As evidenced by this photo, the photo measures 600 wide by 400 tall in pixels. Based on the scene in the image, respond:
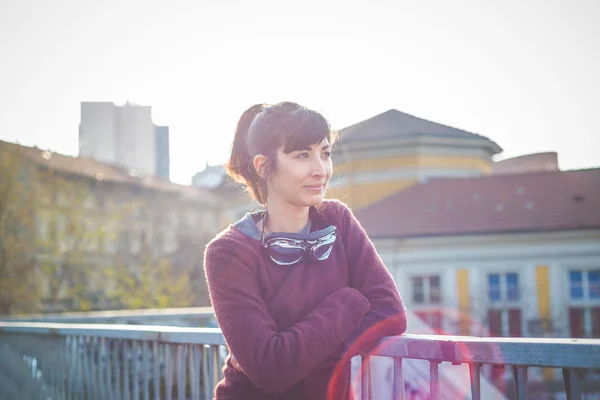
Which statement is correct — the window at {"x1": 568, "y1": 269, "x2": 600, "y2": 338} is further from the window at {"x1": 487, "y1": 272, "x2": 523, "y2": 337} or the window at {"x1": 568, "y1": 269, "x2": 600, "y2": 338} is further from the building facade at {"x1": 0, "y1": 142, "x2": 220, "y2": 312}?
the building facade at {"x1": 0, "y1": 142, "x2": 220, "y2": 312}

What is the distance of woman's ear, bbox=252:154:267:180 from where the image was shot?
8.02 ft

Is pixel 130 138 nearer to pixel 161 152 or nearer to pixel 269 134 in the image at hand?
pixel 161 152

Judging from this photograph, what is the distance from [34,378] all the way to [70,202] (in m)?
14.8

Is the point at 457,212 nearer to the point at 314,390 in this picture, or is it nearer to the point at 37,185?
the point at 37,185

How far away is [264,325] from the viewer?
2.17 meters

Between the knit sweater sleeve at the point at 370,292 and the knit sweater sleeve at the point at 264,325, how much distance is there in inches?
2.6

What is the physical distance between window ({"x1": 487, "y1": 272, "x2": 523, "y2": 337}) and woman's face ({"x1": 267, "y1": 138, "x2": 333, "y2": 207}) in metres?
21.8

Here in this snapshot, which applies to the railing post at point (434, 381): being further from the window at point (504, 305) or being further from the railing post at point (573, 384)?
the window at point (504, 305)

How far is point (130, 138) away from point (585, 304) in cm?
3992

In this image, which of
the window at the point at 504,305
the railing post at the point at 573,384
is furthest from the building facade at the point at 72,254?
the railing post at the point at 573,384

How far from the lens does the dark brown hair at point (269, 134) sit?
237 centimetres

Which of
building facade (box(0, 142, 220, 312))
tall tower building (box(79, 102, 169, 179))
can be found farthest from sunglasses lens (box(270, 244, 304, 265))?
tall tower building (box(79, 102, 169, 179))

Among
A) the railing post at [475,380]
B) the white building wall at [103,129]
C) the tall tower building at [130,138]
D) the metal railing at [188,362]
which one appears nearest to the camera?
the metal railing at [188,362]

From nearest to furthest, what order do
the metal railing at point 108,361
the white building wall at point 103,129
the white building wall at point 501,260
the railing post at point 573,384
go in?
1. the railing post at point 573,384
2. the metal railing at point 108,361
3. the white building wall at point 501,260
4. the white building wall at point 103,129
